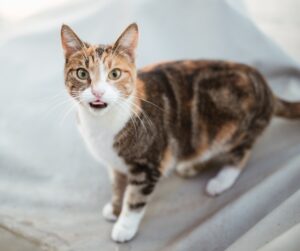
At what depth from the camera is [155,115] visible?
1251mm

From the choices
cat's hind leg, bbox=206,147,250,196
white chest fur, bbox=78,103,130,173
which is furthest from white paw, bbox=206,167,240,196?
white chest fur, bbox=78,103,130,173

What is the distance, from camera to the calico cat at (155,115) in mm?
1066

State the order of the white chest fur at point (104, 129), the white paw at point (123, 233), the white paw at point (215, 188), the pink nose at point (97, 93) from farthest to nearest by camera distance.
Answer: the white paw at point (215, 188) < the white paw at point (123, 233) < the white chest fur at point (104, 129) < the pink nose at point (97, 93)

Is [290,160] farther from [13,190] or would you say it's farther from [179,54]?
[13,190]

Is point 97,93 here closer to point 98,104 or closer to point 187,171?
point 98,104

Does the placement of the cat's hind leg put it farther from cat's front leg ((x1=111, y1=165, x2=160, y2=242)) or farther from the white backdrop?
cat's front leg ((x1=111, y1=165, x2=160, y2=242))

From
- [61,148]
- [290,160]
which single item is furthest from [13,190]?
[290,160]

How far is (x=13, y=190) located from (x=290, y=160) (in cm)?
82

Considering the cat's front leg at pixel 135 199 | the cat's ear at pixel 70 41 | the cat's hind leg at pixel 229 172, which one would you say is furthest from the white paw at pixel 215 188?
the cat's ear at pixel 70 41

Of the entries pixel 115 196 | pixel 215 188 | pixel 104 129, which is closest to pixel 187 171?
pixel 215 188

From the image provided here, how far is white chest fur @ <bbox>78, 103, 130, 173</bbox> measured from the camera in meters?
1.15

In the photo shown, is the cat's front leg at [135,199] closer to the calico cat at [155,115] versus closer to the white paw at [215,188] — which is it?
the calico cat at [155,115]

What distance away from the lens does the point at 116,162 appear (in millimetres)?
1234

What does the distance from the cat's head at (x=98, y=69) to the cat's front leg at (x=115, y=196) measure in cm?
34
